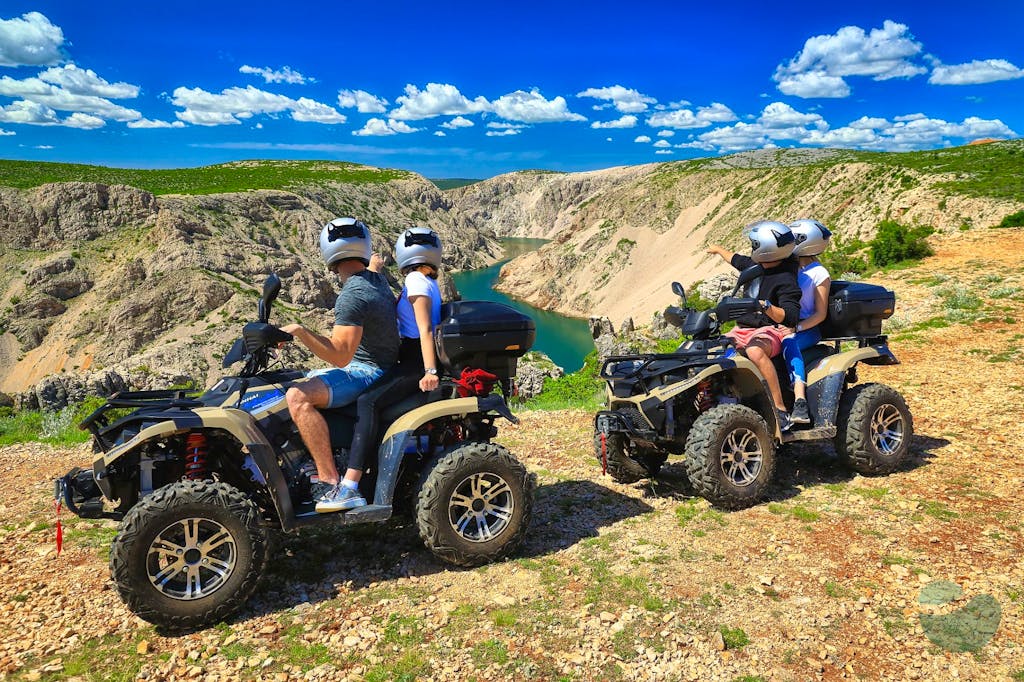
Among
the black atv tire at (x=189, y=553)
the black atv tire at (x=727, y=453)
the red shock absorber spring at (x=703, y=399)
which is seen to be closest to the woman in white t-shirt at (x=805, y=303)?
the black atv tire at (x=727, y=453)

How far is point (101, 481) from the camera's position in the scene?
14.3ft

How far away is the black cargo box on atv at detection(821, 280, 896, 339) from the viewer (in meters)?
6.93

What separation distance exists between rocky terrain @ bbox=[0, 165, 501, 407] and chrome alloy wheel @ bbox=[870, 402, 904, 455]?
28.6 m

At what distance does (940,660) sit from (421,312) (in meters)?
3.96

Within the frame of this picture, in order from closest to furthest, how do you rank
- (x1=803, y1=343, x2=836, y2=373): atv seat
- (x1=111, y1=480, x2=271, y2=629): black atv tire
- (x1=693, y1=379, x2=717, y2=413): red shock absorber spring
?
(x1=111, y1=480, x2=271, y2=629): black atv tire < (x1=693, y1=379, x2=717, y2=413): red shock absorber spring < (x1=803, y1=343, x2=836, y2=373): atv seat

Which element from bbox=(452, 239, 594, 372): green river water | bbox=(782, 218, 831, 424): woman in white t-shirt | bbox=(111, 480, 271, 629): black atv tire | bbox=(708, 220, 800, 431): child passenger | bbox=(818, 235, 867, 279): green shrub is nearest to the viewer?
bbox=(111, 480, 271, 629): black atv tire

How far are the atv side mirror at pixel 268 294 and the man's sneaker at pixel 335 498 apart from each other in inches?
51.3

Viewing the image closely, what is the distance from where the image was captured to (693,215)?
78.1 meters

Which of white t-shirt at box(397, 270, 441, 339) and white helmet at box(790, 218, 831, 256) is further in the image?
white helmet at box(790, 218, 831, 256)

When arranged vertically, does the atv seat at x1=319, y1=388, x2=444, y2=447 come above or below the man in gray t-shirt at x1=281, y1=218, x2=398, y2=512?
below

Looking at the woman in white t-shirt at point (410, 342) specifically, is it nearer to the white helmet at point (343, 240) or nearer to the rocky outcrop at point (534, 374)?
the white helmet at point (343, 240)

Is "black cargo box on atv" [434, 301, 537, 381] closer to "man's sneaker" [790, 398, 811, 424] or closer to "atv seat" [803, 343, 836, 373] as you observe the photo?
"man's sneaker" [790, 398, 811, 424]

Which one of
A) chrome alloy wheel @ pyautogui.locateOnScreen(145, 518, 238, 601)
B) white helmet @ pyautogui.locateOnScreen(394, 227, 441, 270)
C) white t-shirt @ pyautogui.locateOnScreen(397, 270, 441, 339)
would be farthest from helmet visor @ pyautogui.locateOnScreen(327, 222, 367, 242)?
chrome alloy wheel @ pyautogui.locateOnScreen(145, 518, 238, 601)

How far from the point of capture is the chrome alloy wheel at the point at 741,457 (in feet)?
20.0
